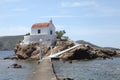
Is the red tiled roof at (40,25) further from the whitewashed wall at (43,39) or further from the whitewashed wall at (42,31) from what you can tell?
the whitewashed wall at (43,39)

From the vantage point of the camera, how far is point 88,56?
73.0 meters

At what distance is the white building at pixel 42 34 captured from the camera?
7584cm

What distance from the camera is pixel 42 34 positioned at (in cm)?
7669

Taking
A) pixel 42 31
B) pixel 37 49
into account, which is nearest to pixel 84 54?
pixel 37 49

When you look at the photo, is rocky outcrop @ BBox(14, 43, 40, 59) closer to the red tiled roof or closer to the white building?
the white building

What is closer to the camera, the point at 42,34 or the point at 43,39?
the point at 43,39

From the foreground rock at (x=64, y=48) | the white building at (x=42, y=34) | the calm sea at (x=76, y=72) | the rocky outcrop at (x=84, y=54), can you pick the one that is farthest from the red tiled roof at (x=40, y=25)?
the calm sea at (x=76, y=72)

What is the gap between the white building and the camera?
7584cm

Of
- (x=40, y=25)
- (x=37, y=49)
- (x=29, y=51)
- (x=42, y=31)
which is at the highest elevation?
(x=40, y=25)

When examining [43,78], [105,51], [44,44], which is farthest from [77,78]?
[105,51]

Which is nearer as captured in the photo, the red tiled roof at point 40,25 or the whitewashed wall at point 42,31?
the whitewashed wall at point 42,31

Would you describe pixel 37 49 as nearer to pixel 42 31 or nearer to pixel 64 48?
pixel 42 31

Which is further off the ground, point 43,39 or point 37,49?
point 43,39

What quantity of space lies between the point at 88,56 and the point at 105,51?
8.46 meters
